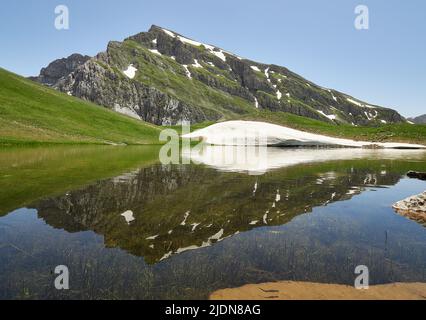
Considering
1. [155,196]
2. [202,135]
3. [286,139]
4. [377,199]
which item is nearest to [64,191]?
[155,196]

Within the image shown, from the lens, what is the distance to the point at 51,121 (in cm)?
7825

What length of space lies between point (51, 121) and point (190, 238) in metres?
78.6

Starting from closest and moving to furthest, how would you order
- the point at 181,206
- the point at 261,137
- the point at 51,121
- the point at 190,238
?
the point at 190,238, the point at 181,206, the point at 261,137, the point at 51,121

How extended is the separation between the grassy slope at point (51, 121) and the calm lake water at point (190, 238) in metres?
51.1

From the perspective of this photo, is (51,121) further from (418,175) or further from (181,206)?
(418,175)

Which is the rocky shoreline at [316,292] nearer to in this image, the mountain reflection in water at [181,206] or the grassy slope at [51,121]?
the mountain reflection in water at [181,206]

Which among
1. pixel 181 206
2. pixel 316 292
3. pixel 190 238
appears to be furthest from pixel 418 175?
pixel 316 292

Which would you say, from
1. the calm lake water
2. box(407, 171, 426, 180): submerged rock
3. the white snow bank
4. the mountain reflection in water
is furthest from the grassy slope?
box(407, 171, 426, 180): submerged rock

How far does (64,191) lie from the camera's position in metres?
17.8

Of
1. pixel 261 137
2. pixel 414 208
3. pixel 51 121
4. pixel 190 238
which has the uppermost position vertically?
pixel 51 121

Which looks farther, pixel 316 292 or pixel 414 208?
pixel 414 208

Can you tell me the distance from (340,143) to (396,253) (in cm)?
7756

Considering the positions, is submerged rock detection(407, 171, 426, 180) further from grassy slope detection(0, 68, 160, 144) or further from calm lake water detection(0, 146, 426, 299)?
grassy slope detection(0, 68, 160, 144)

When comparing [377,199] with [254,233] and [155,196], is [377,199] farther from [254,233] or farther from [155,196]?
[155,196]
